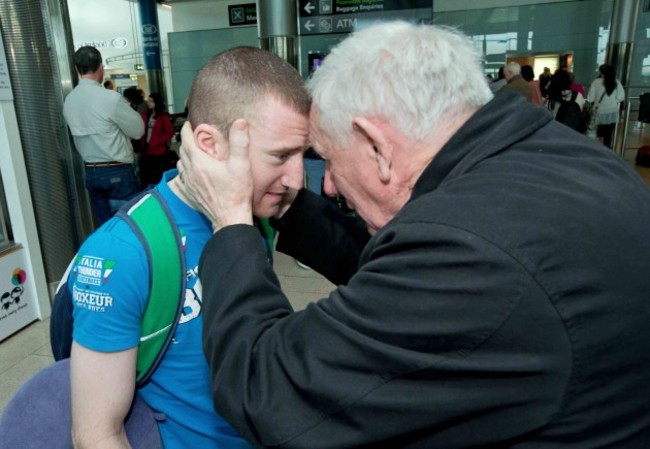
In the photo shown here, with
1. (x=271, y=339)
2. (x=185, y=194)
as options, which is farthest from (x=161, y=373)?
(x=271, y=339)

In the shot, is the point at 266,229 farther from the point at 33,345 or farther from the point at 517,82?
the point at 517,82

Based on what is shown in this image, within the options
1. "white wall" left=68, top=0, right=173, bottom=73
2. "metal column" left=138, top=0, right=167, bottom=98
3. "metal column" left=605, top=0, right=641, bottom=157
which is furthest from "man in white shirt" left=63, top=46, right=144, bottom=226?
"white wall" left=68, top=0, right=173, bottom=73

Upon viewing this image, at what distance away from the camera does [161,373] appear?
1.20 meters

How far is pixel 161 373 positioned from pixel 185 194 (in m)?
0.42

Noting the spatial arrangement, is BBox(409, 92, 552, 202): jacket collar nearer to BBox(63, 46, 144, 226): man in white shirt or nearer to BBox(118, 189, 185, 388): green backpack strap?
BBox(118, 189, 185, 388): green backpack strap

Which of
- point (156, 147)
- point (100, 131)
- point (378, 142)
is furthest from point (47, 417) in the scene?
point (156, 147)

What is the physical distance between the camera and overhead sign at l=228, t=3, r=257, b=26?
50.2ft

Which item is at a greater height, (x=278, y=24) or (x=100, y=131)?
(x=278, y=24)

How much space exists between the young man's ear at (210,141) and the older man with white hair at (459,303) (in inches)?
13.2

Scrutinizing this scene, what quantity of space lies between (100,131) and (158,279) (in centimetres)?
323

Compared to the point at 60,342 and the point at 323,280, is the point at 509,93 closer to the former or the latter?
the point at 60,342

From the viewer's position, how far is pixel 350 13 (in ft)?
19.4

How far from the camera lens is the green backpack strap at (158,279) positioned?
1094mm

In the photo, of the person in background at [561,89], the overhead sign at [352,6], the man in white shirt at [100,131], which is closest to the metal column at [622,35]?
the person in background at [561,89]
